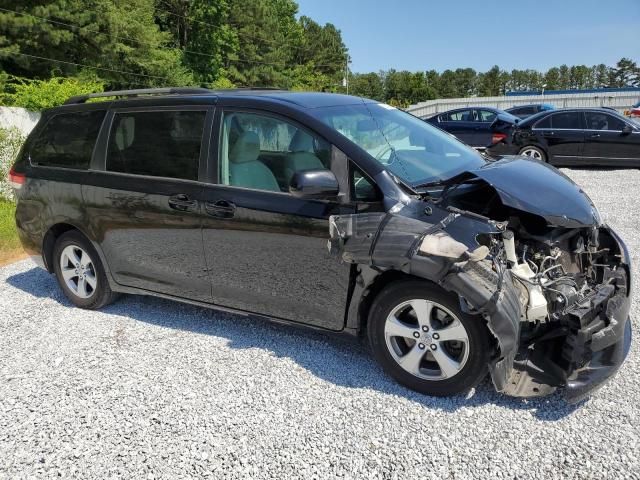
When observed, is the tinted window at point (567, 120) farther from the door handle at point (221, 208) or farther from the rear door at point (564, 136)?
the door handle at point (221, 208)

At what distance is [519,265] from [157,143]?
8.94 ft

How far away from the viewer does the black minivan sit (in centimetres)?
285

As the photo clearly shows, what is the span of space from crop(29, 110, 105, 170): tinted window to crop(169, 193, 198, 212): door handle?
107cm

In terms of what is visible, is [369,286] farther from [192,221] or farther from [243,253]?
[192,221]

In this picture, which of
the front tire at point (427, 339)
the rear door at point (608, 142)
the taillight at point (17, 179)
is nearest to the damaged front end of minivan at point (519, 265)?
the front tire at point (427, 339)

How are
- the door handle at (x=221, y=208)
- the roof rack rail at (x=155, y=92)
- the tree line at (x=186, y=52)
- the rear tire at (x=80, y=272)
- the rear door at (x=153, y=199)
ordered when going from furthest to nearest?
the tree line at (x=186, y=52), the rear tire at (x=80, y=272), the roof rack rail at (x=155, y=92), the rear door at (x=153, y=199), the door handle at (x=221, y=208)

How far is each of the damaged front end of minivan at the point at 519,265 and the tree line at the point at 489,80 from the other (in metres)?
82.4

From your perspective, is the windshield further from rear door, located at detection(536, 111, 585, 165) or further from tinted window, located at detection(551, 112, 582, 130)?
tinted window, located at detection(551, 112, 582, 130)

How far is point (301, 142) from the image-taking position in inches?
136

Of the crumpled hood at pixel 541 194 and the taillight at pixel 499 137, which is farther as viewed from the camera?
the taillight at pixel 499 137

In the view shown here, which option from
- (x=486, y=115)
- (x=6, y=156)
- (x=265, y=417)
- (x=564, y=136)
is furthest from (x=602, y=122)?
(x=6, y=156)

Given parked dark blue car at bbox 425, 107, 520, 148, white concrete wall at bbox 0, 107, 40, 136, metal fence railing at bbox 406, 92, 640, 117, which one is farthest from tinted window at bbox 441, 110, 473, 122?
white concrete wall at bbox 0, 107, 40, 136

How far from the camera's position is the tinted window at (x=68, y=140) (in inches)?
173

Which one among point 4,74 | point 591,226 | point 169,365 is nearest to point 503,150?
point 591,226
